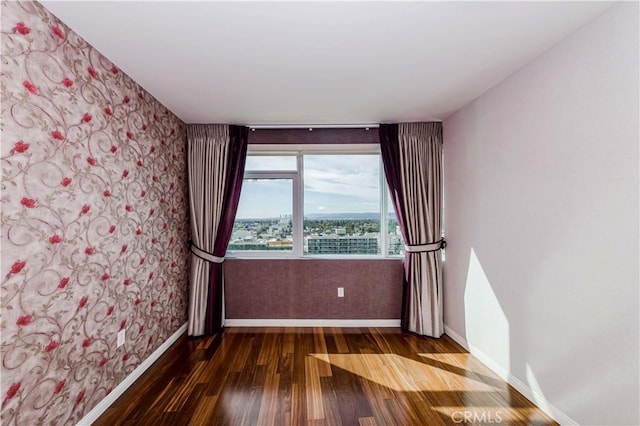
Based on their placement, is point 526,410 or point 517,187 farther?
point 517,187

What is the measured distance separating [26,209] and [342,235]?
2.89 m

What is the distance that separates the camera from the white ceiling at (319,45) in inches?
60.9

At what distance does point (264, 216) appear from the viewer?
372cm

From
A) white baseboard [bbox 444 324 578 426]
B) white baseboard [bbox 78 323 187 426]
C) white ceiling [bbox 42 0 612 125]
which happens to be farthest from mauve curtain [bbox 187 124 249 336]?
white baseboard [bbox 444 324 578 426]

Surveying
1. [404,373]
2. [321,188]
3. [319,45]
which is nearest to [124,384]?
[404,373]

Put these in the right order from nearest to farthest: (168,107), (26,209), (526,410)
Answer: (26,209)
(526,410)
(168,107)

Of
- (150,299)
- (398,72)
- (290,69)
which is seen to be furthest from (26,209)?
(398,72)

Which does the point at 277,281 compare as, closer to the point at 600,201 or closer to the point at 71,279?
the point at 71,279

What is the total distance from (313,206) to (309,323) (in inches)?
56.9

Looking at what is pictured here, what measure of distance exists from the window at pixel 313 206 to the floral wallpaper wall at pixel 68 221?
126 cm

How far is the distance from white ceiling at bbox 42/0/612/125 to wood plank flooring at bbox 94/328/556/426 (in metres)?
2.43

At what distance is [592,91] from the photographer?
5.38 feet

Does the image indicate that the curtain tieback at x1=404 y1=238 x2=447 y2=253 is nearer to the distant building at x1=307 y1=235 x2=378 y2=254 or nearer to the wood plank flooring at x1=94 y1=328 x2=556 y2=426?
the distant building at x1=307 y1=235 x2=378 y2=254

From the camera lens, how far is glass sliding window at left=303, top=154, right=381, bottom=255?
3.72 m
